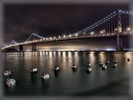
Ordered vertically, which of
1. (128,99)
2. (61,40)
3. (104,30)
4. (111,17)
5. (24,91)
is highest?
(111,17)

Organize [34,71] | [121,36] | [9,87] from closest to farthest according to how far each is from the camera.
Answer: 1. [9,87]
2. [34,71]
3. [121,36]

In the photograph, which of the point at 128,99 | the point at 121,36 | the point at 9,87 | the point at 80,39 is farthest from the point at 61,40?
the point at 128,99

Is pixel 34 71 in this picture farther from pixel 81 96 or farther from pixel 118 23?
pixel 118 23

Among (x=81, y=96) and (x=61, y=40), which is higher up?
(x=61, y=40)

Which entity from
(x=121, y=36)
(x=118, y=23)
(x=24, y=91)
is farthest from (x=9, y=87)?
(x=118, y=23)

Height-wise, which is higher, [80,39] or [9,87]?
[80,39]

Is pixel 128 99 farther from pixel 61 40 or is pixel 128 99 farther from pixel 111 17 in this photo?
pixel 111 17

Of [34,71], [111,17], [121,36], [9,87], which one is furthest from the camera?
[111,17]

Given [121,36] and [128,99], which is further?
[121,36]

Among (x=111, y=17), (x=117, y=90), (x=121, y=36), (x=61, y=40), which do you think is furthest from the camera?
(x=111, y=17)
